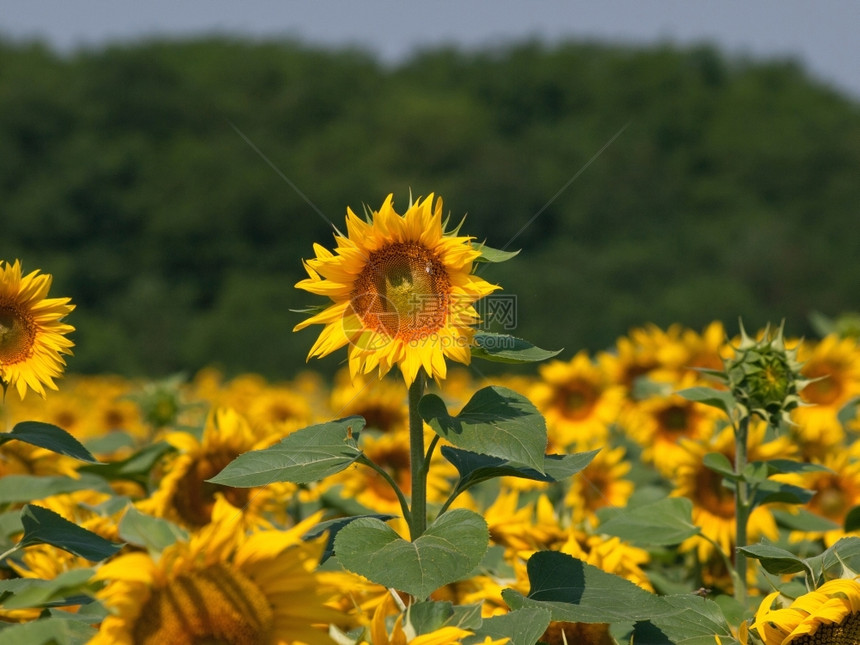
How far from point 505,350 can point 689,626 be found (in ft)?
2.04

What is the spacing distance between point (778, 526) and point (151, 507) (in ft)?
6.36

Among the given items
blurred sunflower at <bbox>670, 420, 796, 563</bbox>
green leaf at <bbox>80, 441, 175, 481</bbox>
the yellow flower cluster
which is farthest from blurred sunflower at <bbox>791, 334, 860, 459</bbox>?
green leaf at <bbox>80, 441, 175, 481</bbox>

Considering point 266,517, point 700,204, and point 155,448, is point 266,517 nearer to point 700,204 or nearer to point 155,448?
point 155,448

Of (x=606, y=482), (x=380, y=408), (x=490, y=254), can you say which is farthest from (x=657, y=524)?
(x=380, y=408)

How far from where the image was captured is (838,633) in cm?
175

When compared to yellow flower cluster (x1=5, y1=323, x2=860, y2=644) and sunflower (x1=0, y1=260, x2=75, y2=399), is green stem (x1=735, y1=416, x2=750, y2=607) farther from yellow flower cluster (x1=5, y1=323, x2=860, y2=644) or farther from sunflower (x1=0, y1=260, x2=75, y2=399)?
sunflower (x1=0, y1=260, x2=75, y2=399)

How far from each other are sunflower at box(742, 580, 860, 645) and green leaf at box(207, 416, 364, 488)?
0.76m

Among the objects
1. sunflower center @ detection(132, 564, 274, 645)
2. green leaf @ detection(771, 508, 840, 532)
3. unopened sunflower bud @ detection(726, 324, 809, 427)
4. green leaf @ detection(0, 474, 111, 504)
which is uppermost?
unopened sunflower bud @ detection(726, 324, 809, 427)

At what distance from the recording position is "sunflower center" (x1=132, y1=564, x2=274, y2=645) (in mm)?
1438

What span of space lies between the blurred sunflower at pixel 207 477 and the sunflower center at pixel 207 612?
1.57 meters

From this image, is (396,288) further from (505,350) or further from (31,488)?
(31,488)

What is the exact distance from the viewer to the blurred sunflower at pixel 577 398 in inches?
197

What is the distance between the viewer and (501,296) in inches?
79.4

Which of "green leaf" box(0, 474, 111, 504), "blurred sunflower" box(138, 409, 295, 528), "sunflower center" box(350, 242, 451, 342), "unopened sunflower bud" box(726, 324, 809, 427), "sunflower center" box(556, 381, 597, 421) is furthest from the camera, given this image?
"sunflower center" box(556, 381, 597, 421)
